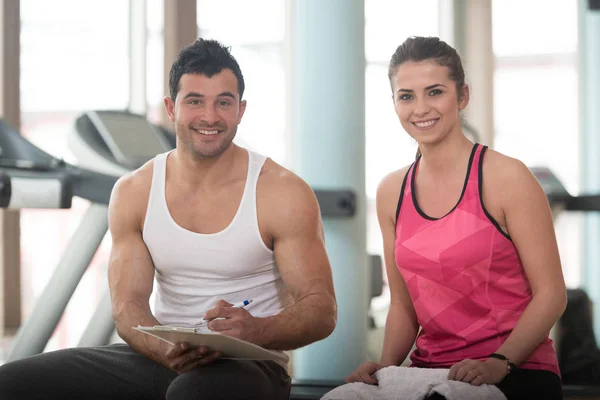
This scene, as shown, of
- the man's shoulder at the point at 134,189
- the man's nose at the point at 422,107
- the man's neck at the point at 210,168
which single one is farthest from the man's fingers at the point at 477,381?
the man's shoulder at the point at 134,189

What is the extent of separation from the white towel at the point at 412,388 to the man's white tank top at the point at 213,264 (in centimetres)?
32

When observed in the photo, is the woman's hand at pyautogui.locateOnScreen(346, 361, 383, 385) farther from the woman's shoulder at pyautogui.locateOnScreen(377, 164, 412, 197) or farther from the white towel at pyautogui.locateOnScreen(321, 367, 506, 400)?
the woman's shoulder at pyautogui.locateOnScreen(377, 164, 412, 197)

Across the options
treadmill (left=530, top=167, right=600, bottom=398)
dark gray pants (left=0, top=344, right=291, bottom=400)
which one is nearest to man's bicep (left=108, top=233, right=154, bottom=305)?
dark gray pants (left=0, top=344, right=291, bottom=400)

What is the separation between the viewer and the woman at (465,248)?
1331 mm

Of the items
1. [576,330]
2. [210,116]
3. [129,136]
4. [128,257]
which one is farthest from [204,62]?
[576,330]

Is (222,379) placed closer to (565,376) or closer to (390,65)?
(390,65)

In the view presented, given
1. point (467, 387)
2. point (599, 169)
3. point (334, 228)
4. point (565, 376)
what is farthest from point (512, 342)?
point (599, 169)

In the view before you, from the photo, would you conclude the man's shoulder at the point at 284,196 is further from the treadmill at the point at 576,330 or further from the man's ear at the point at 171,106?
the treadmill at the point at 576,330

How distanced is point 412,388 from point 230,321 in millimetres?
340

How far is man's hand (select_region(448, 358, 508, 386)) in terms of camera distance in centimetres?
126

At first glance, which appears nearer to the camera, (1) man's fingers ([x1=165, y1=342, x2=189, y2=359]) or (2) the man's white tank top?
(1) man's fingers ([x1=165, y1=342, x2=189, y2=359])

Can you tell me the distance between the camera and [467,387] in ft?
4.06

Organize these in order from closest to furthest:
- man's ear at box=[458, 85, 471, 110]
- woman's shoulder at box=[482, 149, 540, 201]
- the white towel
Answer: the white towel, woman's shoulder at box=[482, 149, 540, 201], man's ear at box=[458, 85, 471, 110]

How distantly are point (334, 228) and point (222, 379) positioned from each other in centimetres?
92
